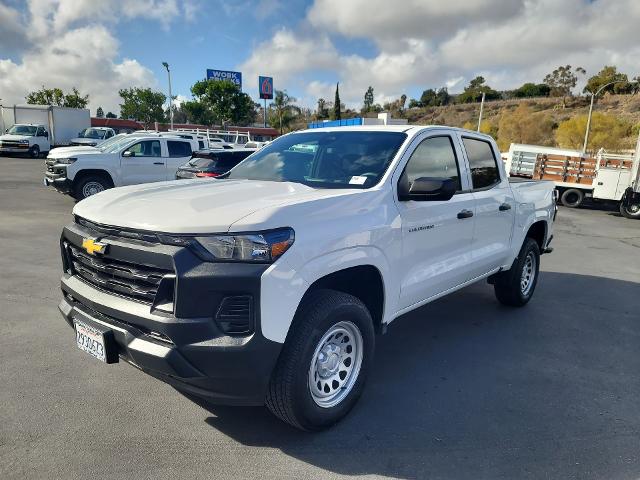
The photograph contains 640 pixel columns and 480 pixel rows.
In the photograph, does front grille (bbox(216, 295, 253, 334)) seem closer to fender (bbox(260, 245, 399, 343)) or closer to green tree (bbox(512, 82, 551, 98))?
fender (bbox(260, 245, 399, 343))

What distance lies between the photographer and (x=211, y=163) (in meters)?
10.8

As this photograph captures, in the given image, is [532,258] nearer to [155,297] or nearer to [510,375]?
[510,375]

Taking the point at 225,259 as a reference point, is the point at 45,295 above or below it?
below

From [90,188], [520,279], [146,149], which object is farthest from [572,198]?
[90,188]

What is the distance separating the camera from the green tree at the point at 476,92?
309ft

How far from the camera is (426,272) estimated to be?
11.9 ft

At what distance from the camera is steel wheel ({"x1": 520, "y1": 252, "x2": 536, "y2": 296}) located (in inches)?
216

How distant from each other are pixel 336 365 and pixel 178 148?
37.5 ft

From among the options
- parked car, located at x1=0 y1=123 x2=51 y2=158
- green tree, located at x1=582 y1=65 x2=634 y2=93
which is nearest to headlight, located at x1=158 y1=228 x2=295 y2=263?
parked car, located at x1=0 y1=123 x2=51 y2=158

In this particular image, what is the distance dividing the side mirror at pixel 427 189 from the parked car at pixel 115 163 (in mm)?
10216

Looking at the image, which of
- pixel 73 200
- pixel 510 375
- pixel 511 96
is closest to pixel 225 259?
pixel 510 375

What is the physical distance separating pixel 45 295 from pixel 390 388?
4.06 m

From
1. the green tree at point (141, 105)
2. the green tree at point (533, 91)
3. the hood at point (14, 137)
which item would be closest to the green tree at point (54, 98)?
the green tree at point (141, 105)

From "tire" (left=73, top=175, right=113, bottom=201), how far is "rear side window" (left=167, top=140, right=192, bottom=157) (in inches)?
77.4
